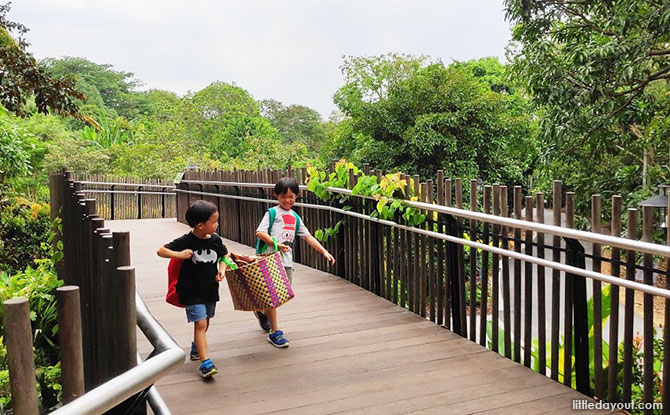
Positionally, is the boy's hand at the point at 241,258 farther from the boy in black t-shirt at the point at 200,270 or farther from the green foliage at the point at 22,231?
the green foliage at the point at 22,231

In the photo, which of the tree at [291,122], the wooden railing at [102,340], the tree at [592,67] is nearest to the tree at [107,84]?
the tree at [291,122]

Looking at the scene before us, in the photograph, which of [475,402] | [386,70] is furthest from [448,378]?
[386,70]

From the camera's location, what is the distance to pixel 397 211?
573 centimetres

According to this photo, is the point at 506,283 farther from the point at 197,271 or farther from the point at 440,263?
the point at 197,271

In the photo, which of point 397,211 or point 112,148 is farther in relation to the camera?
point 112,148

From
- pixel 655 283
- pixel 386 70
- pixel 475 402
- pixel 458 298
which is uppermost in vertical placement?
pixel 386 70

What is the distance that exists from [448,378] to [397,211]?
6.59 ft

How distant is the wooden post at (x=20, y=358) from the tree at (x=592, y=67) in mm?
9901

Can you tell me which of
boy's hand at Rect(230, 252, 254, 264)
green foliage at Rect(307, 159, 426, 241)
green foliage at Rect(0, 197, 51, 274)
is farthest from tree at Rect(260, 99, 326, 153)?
boy's hand at Rect(230, 252, 254, 264)

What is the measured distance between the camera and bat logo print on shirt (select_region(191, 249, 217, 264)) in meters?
4.13

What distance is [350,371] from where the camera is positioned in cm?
421

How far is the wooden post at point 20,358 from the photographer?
4.62 ft

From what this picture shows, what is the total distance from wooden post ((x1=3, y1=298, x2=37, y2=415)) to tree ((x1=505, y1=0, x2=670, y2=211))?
9.90 m

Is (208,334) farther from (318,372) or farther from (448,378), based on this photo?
(448,378)
